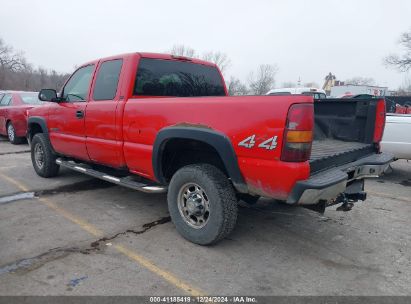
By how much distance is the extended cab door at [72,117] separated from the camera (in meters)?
4.72

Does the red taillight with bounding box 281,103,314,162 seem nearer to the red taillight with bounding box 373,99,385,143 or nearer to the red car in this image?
the red taillight with bounding box 373,99,385,143

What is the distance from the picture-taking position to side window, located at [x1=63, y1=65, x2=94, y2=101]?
4774 millimetres

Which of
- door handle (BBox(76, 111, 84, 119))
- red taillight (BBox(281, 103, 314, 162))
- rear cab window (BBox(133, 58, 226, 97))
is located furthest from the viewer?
door handle (BBox(76, 111, 84, 119))

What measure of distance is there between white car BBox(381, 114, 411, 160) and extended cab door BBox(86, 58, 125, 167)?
16.3 feet

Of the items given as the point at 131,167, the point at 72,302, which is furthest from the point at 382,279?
the point at 131,167

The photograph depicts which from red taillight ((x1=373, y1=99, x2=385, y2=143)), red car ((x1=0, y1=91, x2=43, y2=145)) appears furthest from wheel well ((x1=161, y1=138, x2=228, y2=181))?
red car ((x1=0, y1=91, x2=43, y2=145))

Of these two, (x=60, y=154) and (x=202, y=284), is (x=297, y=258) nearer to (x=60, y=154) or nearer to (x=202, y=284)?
(x=202, y=284)

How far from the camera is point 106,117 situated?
13.6 feet

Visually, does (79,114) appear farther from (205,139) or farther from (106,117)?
(205,139)

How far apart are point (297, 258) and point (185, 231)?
1148mm

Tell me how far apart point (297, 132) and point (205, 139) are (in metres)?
0.86

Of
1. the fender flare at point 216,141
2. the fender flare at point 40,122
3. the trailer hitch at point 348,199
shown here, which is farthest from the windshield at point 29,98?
the trailer hitch at point 348,199

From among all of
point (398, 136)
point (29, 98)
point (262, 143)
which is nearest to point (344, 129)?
point (262, 143)

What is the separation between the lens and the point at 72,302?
2.47 meters
